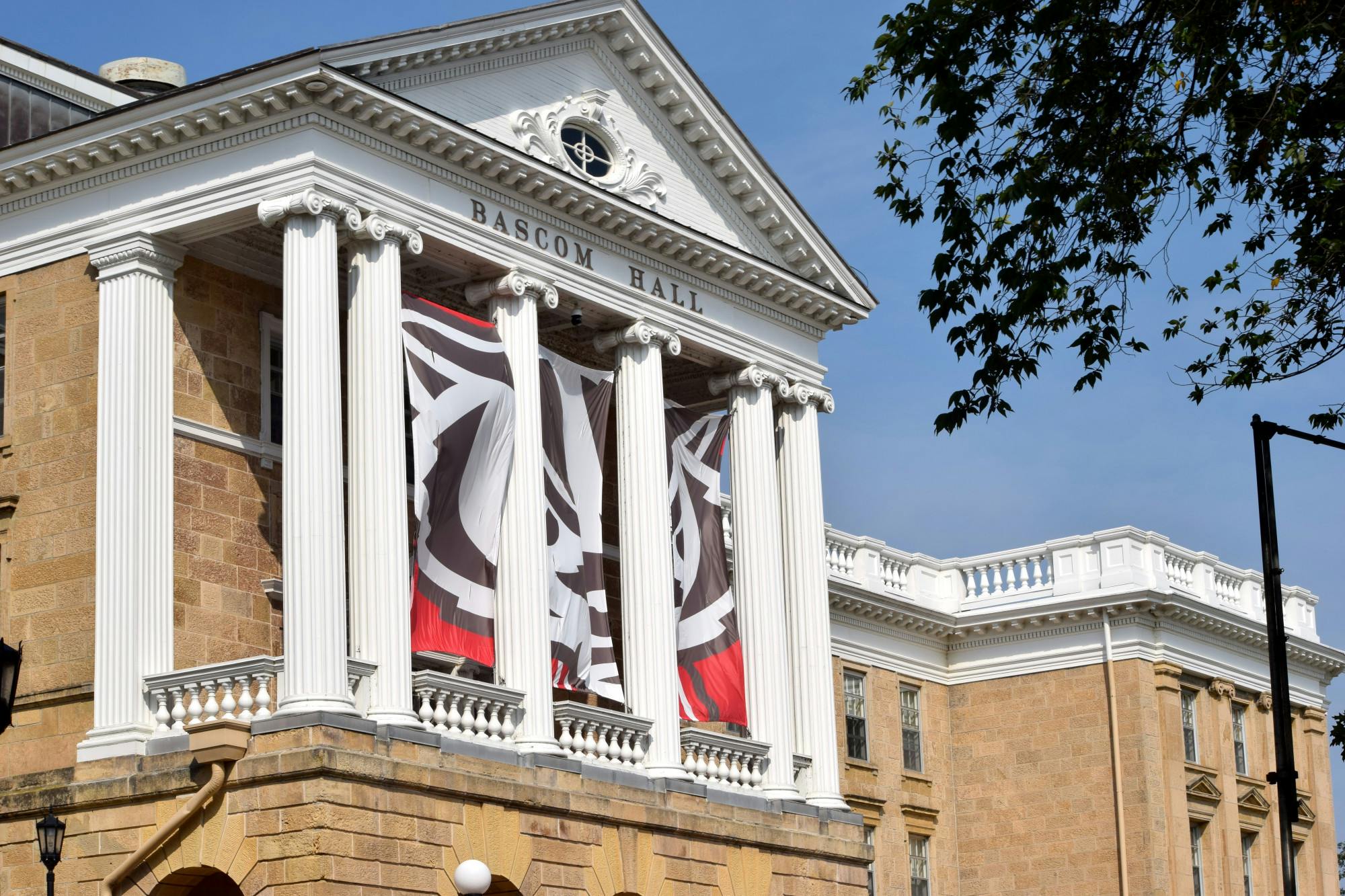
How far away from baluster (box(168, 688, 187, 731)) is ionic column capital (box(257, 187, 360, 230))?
18.2 ft

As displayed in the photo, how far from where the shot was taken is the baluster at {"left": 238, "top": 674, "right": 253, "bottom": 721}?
82.6 ft

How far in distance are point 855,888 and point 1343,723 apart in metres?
12.6

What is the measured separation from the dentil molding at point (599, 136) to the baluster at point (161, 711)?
8578 millimetres

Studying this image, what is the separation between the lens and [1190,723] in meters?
46.9

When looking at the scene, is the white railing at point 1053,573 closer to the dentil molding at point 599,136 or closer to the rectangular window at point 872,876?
the rectangular window at point 872,876

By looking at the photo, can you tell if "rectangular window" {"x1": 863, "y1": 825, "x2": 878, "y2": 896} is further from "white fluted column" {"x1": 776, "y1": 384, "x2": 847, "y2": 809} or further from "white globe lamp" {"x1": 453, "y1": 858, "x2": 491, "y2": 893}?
"white globe lamp" {"x1": 453, "y1": 858, "x2": 491, "y2": 893}

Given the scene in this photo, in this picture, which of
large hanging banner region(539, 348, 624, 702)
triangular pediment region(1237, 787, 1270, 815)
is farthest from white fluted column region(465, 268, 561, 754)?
triangular pediment region(1237, 787, 1270, 815)

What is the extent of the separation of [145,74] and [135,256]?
9.91m

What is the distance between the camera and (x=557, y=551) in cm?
2923

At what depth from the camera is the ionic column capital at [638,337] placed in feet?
101

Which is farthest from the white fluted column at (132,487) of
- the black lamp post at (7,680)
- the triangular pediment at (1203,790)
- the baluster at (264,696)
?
the triangular pediment at (1203,790)

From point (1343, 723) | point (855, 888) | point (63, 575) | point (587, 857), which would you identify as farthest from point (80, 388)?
point (1343, 723)

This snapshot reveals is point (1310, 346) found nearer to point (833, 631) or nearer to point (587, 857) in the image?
point (587, 857)

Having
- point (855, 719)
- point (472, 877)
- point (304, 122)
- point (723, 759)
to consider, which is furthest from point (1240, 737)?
point (472, 877)
